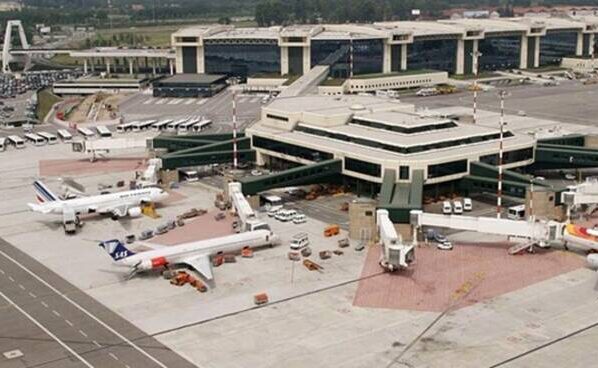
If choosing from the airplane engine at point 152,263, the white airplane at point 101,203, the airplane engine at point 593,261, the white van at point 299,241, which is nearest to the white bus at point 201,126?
the white airplane at point 101,203

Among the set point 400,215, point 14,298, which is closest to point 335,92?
point 400,215

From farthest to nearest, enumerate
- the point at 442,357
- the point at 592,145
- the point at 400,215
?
the point at 592,145
the point at 400,215
the point at 442,357

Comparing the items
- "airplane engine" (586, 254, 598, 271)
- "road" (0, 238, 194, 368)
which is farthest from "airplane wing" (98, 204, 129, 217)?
"airplane engine" (586, 254, 598, 271)

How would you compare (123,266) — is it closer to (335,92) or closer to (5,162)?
(5,162)

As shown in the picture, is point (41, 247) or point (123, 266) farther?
point (41, 247)

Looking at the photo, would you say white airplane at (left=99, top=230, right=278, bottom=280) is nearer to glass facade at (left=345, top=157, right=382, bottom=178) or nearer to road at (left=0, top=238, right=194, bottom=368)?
road at (left=0, top=238, right=194, bottom=368)

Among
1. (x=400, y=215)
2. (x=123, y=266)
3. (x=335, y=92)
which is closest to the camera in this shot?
(x=123, y=266)

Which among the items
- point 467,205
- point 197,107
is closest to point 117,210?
point 467,205
